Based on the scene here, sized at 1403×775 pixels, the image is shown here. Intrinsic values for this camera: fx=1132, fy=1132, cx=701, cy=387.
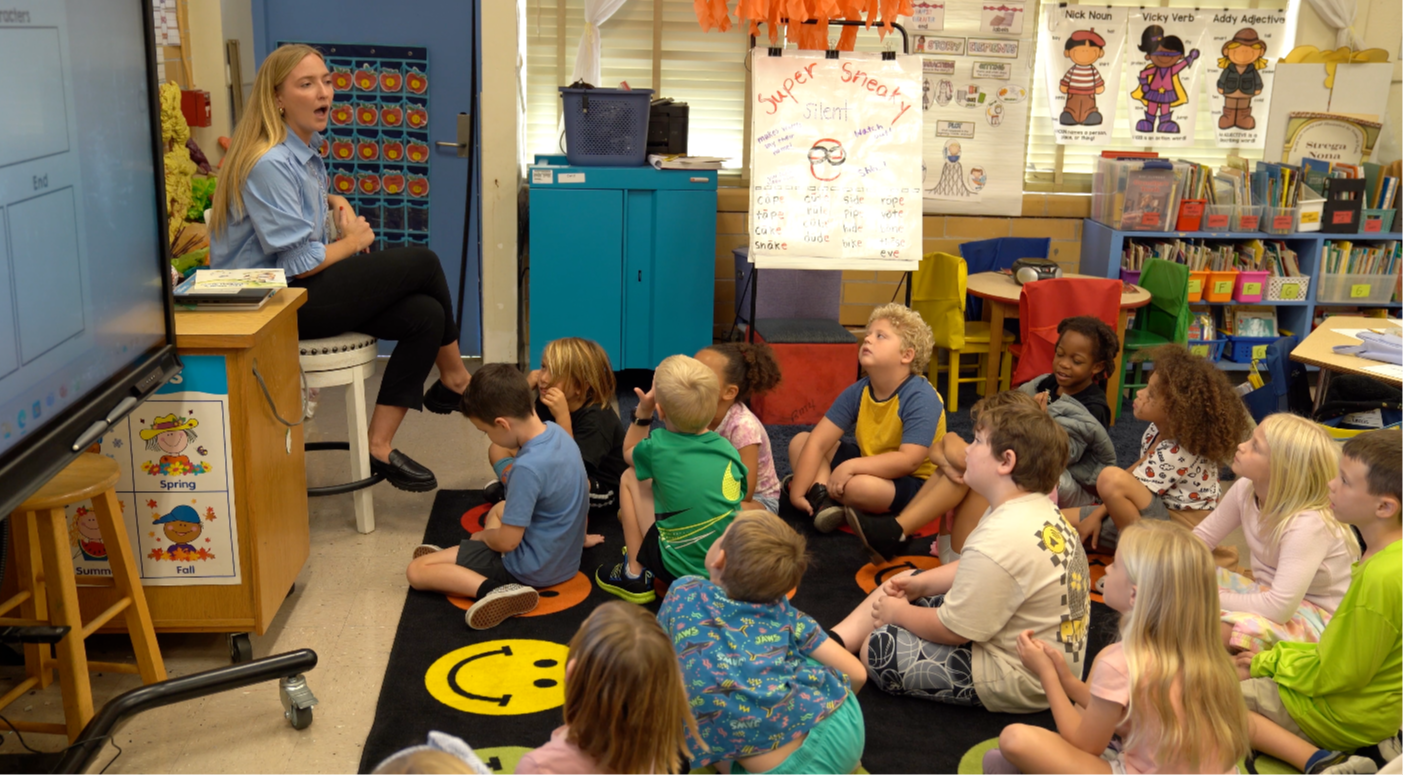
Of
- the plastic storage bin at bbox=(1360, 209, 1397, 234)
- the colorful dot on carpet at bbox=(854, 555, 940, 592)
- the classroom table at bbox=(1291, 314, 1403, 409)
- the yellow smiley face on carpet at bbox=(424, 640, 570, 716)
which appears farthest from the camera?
the plastic storage bin at bbox=(1360, 209, 1397, 234)

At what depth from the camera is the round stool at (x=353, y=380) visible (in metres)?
3.12

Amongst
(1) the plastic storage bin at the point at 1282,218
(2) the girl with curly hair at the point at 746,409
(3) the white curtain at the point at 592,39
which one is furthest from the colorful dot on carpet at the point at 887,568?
(1) the plastic storage bin at the point at 1282,218

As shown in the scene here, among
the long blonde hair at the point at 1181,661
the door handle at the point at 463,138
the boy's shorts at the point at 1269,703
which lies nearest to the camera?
the long blonde hair at the point at 1181,661

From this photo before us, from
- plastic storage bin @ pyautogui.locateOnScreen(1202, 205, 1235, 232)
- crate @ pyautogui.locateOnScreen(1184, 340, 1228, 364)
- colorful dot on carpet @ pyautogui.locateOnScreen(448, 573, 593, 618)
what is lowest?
colorful dot on carpet @ pyautogui.locateOnScreen(448, 573, 593, 618)

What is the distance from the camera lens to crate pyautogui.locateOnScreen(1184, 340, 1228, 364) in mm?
5324

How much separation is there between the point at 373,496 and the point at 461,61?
2.27m

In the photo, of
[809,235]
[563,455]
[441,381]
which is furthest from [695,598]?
[809,235]

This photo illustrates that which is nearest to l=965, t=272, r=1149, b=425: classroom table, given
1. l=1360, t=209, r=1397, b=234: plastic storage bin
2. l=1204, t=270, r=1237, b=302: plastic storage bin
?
l=1204, t=270, r=1237, b=302: plastic storage bin

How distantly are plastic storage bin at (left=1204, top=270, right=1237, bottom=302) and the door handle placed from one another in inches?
137

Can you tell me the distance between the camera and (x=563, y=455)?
291 centimetres

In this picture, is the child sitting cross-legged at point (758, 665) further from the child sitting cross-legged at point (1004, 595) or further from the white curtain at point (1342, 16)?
the white curtain at point (1342, 16)

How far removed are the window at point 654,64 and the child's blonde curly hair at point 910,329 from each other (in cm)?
238

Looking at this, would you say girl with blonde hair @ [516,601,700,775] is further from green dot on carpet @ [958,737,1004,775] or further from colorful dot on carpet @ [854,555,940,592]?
colorful dot on carpet @ [854,555,940,592]

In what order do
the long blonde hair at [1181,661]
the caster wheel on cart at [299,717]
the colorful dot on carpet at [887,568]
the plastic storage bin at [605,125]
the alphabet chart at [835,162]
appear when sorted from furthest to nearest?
the plastic storage bin at [605,125] < the alphabet chart at [835,162] < the colorful dot on carpet at [887,568] < the caster wheel on cart at [299,717] < the long blonde hair at [1181,661]
